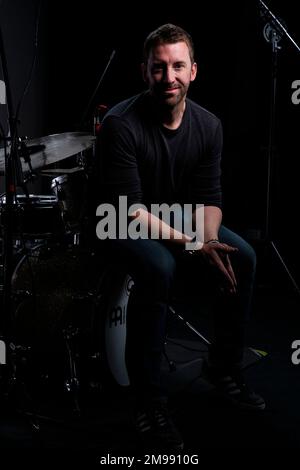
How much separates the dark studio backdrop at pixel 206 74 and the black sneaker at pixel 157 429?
2.64 m

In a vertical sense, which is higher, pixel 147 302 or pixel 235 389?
pixel 147 302

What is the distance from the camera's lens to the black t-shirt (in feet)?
6.56

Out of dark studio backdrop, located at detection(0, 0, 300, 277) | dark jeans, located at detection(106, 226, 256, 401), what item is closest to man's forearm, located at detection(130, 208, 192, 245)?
dark jeans, located at detection(106, 226, 256, 401)

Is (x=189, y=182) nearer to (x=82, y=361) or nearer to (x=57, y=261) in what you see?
(x=57, y=261)

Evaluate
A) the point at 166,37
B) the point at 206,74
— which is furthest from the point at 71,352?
the point at 206,74

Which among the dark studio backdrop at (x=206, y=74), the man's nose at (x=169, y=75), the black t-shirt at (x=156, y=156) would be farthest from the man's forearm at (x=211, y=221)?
the dark studio backdrop at (x=206, y=74)

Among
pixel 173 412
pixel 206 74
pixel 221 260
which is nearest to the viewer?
pixel 221 260

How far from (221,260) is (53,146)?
71 cm

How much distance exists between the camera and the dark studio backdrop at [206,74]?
4.14 m

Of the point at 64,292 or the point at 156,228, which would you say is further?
the point at 64,292

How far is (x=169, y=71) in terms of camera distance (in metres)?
2.03

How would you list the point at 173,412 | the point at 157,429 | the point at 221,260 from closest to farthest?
the point at 157,429
the point at 221,260
the point at 173,412

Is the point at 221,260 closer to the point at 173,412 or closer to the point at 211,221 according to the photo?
the point at 211,221

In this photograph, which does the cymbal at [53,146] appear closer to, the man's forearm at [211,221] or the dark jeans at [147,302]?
the dark jeans at [147,302]
